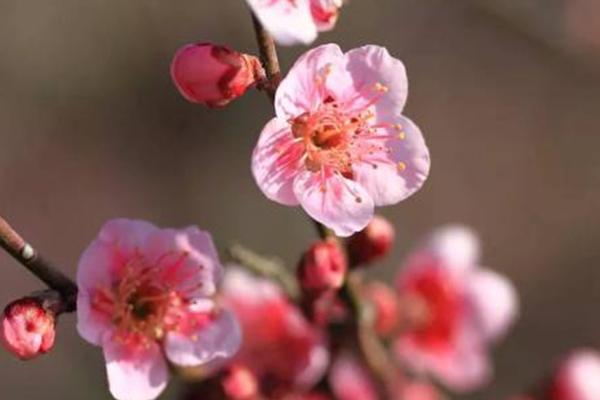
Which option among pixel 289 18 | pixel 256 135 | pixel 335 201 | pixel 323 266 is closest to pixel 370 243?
pixel 323 266

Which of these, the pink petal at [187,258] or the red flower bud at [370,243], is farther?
the red flower bud at [370,243]

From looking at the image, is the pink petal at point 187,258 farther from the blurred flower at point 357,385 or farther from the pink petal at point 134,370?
the blurred flower at point 357,385

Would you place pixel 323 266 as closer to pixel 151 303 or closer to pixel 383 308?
pixel 151 303

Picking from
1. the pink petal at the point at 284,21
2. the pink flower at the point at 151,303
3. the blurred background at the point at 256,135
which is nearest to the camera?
the pink petal at the point at 284,21

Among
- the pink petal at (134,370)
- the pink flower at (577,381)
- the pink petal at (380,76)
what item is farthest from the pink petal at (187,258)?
the pink flower at (577,381)

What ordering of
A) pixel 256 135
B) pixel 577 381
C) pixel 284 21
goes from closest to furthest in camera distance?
pixel 284 21 → pixel 577 381 → pixel 256 135

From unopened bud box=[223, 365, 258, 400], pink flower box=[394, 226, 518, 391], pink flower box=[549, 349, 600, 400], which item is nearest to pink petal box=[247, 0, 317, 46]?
unopened bud box=[223, 365, 258, 400]
